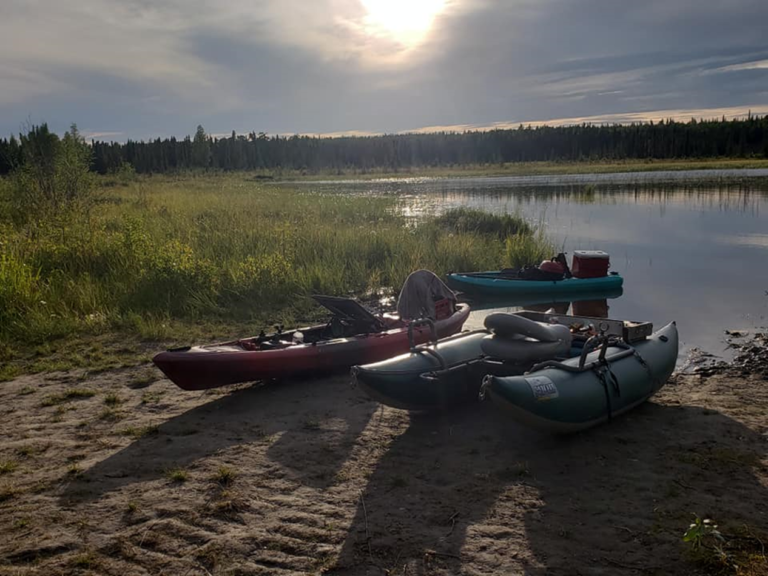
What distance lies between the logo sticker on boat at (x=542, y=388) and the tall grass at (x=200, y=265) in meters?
Answer: 5.63

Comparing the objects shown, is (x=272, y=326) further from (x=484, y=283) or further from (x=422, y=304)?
(x=484, y=283)

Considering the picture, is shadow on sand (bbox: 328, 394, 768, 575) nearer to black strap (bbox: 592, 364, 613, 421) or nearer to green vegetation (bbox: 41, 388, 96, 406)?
black strap (bbox: 592, 364, 613, 421)

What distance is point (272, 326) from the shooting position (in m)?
9.21

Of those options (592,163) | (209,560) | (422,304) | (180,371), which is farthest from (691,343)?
(592,163)

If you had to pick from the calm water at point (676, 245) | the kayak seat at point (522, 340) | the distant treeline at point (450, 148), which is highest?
the distant treeline at point (450, 148)

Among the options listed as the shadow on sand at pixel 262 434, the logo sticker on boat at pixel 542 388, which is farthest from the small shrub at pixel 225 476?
the logo sticker on boat at pixel 542 388

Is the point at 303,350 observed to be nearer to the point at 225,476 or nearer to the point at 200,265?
the point at 225,476

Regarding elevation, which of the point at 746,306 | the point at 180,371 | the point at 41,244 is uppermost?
the point at 41,244

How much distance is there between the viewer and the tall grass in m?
8.96

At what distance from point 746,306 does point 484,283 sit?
4.56 m

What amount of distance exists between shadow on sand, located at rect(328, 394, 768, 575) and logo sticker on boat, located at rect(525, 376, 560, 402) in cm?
48

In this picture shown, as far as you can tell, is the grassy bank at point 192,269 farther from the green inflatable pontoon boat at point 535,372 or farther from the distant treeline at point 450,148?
the distant treeline at point 450,148

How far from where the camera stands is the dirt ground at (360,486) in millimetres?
3482

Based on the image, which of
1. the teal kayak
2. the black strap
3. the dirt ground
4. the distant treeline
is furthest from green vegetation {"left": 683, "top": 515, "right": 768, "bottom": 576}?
the distant treeline
